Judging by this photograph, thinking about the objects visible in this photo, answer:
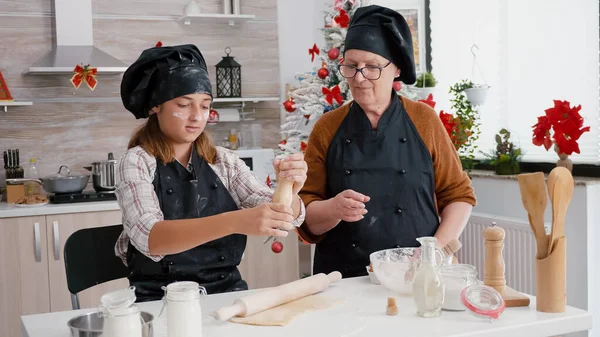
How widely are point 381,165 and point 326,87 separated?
78.4 inches

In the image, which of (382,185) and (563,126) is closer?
(382,185)

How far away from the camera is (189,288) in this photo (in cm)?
135

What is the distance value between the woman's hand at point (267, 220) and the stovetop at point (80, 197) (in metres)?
2.65

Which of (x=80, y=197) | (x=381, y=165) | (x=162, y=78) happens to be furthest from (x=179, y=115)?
(x=80, y=197)

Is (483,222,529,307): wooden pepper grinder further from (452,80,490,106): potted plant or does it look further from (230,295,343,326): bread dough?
(452,80,490,106): potted plant

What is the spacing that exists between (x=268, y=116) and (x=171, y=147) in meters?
3.08

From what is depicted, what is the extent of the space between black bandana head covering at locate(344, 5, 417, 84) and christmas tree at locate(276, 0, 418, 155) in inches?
61.4

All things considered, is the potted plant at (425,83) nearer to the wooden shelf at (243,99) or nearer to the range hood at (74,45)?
the wooden shelf at (243,99)

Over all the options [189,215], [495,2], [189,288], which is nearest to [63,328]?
[189,288]

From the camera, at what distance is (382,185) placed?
7.13 ft

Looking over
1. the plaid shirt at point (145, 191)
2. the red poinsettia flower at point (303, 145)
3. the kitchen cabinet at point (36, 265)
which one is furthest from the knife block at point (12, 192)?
the plaid shirt at point (145, 191)

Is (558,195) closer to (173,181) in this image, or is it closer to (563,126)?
(173,181)

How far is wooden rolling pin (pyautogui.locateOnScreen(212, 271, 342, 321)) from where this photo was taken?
153 cm

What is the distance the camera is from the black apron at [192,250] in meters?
1.97
